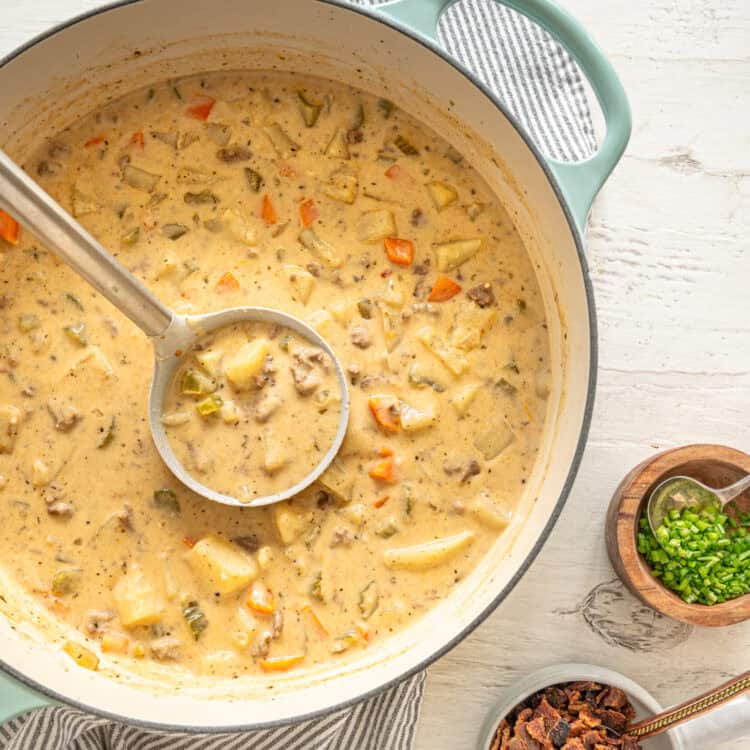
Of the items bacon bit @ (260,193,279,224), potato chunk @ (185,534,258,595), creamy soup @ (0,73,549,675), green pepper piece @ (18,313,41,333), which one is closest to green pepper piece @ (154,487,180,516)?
creamy soup @ (0,73,549,675)

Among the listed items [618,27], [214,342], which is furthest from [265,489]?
[618,27]

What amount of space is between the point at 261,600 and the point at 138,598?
34 centimetres

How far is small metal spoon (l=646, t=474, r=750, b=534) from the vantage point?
2727 mm

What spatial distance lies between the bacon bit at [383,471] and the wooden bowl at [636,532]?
0.68 meters

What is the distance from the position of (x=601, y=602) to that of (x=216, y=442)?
1259 millimetres

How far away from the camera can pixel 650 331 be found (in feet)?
→ 9.34

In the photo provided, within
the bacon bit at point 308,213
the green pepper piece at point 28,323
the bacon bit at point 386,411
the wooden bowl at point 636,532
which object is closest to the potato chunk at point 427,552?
the bacon bit at point 386,411

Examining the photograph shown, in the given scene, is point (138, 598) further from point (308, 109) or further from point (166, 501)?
point (308, 109)

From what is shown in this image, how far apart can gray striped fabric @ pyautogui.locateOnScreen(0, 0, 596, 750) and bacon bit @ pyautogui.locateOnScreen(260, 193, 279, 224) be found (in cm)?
69

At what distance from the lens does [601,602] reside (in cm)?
278

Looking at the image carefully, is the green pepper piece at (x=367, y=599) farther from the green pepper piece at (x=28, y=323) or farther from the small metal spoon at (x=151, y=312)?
the green pepper piece at (x=28, y=323)

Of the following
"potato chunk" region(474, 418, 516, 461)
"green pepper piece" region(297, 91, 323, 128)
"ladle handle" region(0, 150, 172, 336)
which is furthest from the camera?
"green pepper piece" region(297, 91, 323, 128)

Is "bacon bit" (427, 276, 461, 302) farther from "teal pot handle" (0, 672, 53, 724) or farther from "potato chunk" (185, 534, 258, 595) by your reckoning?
"teal pot handle" (0, 672, 53, 724)

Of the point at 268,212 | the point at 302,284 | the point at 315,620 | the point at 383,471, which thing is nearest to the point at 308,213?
the point at 268,212
